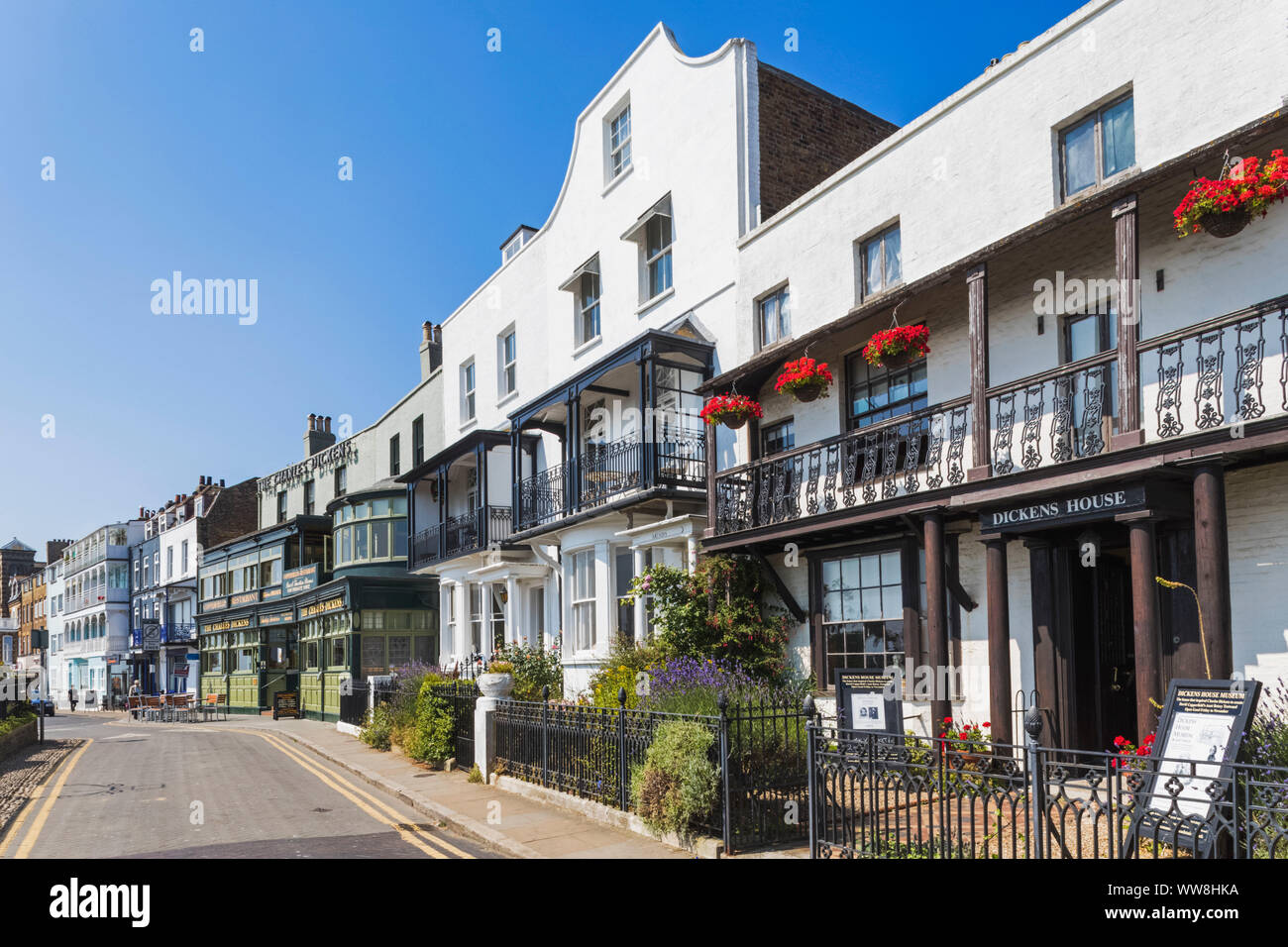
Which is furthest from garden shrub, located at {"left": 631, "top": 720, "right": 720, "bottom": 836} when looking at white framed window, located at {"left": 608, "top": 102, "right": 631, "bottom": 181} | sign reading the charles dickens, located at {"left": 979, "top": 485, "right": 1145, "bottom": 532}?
white framed window, located at {"left": 608, "top": 102, "right": 631, "bottom": 181}

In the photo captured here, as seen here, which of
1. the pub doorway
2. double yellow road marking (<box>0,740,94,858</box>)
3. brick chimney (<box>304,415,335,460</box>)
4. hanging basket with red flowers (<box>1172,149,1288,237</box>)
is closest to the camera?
hanging basket with red flowers (<box>1172,149,1288,237</box>)

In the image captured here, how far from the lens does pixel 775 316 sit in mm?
16234

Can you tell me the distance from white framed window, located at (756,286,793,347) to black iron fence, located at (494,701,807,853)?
710cm

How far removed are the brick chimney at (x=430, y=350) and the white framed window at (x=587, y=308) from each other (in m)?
11.6

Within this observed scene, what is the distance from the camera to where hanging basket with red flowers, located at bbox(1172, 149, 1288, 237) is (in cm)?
807

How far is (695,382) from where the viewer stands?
59.9 ft

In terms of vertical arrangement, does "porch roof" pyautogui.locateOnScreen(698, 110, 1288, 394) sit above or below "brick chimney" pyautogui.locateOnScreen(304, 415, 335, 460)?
below

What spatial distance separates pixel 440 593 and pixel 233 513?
82.0ft

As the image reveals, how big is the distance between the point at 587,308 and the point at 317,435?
22342mm

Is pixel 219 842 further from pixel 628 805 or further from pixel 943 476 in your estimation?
pixel 943 476

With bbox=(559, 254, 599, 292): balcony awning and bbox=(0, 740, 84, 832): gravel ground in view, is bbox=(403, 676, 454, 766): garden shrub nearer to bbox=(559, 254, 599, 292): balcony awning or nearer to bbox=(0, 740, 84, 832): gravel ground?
bbox=(0, 740, 84, 832): gravel ground

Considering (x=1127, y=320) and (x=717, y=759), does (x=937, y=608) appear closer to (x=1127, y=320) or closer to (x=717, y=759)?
(x=717, y=759)

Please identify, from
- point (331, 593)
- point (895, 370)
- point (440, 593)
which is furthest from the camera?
point (331, 593)
